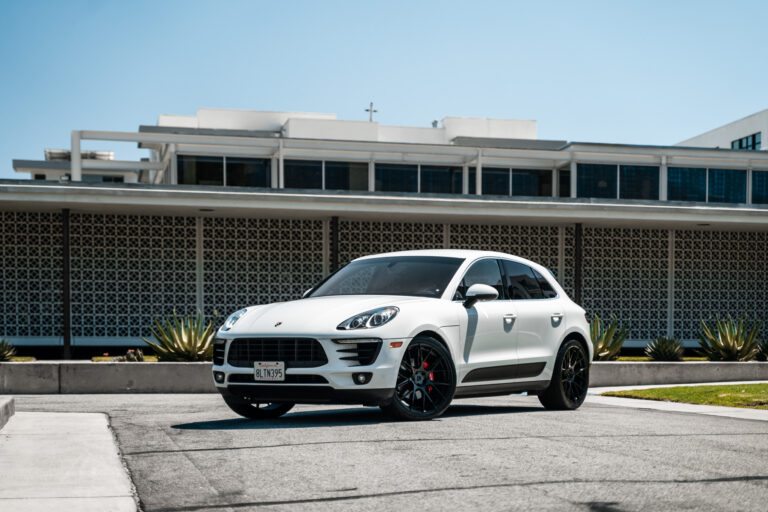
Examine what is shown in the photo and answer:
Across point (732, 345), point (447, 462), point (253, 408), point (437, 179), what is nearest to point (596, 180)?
point (437, 179)

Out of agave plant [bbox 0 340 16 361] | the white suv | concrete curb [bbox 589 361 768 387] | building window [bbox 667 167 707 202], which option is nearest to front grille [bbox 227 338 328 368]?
the white suv

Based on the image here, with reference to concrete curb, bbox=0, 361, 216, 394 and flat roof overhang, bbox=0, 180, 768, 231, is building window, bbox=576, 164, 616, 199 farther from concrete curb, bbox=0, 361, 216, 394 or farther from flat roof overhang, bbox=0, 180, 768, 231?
concrete curb, bbox=0, 361, 216, 394

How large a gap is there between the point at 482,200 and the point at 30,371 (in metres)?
9.96

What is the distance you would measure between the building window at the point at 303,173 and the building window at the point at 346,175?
9.1 inches

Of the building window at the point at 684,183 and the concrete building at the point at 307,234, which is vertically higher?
the building window at the point at 684,183

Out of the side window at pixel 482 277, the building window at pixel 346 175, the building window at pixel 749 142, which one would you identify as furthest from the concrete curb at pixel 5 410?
the building window at pixel 749 142

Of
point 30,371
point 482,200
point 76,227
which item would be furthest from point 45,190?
point 482,200

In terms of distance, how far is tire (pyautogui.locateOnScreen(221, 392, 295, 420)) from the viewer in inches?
347

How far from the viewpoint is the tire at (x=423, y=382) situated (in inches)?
335

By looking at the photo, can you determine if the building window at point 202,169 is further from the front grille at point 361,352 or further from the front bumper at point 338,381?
the front grille at point 361,352

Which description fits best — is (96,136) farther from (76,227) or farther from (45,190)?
(45,190)

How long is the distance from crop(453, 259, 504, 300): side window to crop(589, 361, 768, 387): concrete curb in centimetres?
681

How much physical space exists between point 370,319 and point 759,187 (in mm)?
24511

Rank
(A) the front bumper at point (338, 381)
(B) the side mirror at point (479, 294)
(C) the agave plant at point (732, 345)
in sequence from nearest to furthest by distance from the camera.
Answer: (A) the front bumper at point (338, 381) → (B) the side mirror at point (479, 294) → (C) the agave plant at point (732, 345)
